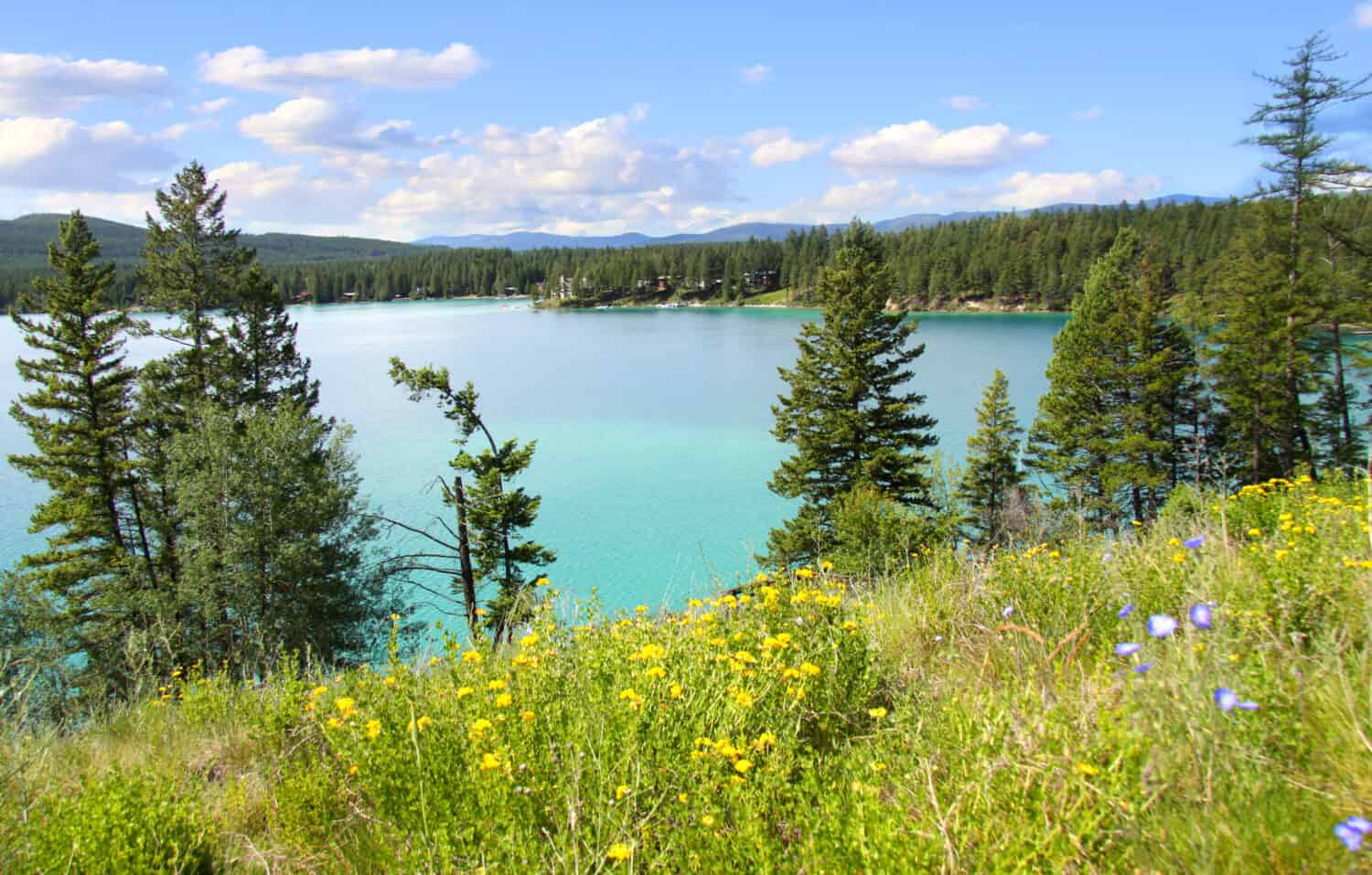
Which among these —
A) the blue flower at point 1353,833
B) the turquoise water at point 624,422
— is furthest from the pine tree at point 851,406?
the blue flower at point 1353,833

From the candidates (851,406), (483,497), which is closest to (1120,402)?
(851,406)

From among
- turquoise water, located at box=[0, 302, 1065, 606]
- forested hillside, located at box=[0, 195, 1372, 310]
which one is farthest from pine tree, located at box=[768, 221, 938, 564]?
forested hillside, located at box=[0, 195, 1372, 310]

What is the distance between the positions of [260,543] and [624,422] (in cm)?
2877

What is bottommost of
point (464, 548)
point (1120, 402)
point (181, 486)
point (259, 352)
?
point (464, 548)

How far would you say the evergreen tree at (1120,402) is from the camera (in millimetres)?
28703

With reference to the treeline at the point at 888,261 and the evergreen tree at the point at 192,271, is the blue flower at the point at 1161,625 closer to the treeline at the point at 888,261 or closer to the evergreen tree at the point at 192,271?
the evergreen tree at the point at 192,271

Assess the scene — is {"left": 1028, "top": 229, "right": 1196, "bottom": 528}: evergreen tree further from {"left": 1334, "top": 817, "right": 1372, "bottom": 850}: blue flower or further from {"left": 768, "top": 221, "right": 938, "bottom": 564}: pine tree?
{"left": 1334, "top": 817, "right": 1372, "bottom": 850}: blue flower

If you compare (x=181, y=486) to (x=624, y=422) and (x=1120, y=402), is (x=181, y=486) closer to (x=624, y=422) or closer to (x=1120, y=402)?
(x=624, y=422)

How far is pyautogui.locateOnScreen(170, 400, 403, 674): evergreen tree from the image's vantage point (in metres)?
18.5

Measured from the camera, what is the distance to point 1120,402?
102 ft

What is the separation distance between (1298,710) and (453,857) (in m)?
2.37

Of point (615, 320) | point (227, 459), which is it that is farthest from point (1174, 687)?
point (615, 320)

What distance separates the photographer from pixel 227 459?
18859 millimetres

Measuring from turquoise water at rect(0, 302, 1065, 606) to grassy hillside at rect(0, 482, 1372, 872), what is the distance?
1.56 metres
